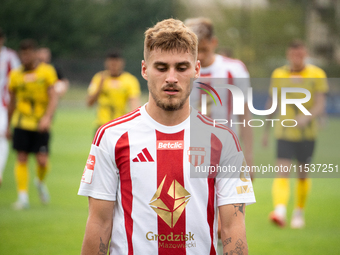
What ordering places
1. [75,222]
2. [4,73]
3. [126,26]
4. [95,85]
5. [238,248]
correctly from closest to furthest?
[238,248], [75,222], [4,73], [95,85], [126,26]

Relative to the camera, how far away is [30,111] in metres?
7.48

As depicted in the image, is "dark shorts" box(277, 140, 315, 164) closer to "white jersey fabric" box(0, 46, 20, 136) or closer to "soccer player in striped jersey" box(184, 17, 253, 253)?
"soccer player in striped jersey" box(184, 17, 253, 253)

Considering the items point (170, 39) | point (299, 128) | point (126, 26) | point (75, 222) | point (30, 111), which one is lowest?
point (75, 222)

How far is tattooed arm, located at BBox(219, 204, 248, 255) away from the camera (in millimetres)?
2229

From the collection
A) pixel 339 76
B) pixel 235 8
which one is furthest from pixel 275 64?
pixel 235 8

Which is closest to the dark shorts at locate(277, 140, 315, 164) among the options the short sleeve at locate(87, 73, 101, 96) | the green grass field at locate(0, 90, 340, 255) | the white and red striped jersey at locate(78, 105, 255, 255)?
the green grass field at locate(0, 90, 340, 255)

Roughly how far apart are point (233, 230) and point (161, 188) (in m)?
0.41

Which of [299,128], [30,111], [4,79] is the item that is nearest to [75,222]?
[30,111]

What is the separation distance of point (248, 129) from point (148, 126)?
2.30 m

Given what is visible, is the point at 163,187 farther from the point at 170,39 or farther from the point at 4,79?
the point at 4,79

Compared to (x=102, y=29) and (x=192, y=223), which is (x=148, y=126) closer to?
(x=192, y=223)

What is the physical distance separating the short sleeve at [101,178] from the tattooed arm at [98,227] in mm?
36

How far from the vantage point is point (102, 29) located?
40.2m

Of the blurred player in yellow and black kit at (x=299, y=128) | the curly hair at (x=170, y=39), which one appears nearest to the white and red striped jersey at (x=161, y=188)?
the curly hair at (x=170, y=39)
